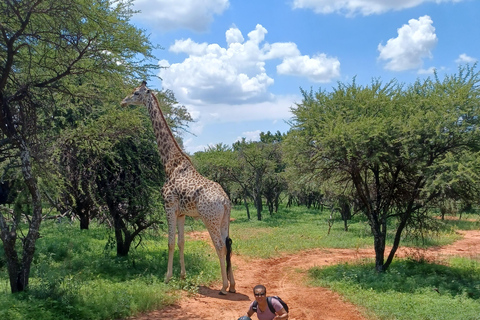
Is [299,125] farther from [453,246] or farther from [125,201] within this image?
[453,246]

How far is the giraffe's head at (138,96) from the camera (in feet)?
33.7

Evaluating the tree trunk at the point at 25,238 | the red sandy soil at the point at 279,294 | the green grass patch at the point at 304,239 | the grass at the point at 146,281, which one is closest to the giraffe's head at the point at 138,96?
the tree trunk at the point at 25,238

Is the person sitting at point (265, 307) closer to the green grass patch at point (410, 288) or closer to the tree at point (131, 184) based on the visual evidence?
the green grass patch at point (410, 288)

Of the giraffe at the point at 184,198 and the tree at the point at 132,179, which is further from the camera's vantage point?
the tree at the point at 132,179

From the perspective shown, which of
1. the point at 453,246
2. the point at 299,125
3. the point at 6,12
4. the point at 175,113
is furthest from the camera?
the point at 453,246

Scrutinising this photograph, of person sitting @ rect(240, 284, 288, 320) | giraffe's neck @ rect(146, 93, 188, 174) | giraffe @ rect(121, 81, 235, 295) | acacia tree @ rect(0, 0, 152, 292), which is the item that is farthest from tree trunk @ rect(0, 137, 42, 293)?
person sitting @ rect(240, 284, 288, 320)

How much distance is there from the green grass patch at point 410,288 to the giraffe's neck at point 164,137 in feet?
16.3

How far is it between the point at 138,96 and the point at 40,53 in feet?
8.79

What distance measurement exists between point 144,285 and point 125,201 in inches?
108

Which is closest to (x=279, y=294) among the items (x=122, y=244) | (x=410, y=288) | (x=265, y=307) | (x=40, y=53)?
(x=410, y=288)

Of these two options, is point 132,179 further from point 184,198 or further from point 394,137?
point 394,137

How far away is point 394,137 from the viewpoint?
10.5 m

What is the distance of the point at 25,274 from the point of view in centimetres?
738

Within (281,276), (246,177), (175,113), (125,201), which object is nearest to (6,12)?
(125,201)
